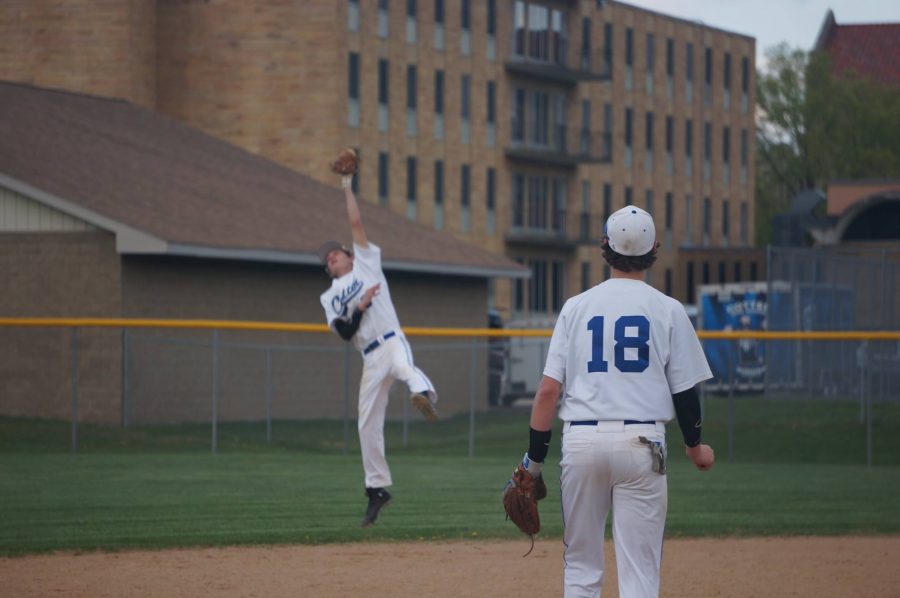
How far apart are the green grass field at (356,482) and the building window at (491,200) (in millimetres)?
37433

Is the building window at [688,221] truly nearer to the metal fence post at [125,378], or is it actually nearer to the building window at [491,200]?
the building window at [491,200]

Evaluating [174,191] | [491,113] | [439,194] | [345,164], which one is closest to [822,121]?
[491,113]

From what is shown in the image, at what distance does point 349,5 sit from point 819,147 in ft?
117

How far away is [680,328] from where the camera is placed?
705 cm

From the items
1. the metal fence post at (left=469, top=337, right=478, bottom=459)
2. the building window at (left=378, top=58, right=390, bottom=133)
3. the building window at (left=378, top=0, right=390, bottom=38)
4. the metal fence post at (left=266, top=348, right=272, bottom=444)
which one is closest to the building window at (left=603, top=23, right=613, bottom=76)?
the building window at (left=378, top=58, right=390, bottom=133)

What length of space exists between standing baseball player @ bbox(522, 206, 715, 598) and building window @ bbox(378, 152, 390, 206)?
4897 cm

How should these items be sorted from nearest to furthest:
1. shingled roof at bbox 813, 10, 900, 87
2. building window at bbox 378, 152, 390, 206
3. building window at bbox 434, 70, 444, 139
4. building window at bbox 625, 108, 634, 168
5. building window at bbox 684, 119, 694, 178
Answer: building window at bbox 378, 152, 390, 206, building window at bbox 434, 70, 444, 139, building window at bbox 625, 108, 634, 168, building window at bbox 684, 119, 694, 178, shingled roof at bbox 813, 10, 900, 87

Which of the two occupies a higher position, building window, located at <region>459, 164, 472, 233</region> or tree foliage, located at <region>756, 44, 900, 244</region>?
tree foliage, located at <region>756, 44, 900, 244</region>

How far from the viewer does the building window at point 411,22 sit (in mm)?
56625

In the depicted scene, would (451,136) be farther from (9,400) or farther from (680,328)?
(680,328)

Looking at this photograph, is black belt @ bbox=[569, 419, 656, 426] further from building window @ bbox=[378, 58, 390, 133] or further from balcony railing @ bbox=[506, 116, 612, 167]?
balcony railing @ bbox=[506, 116, 612, 167]

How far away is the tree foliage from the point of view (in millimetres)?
79938

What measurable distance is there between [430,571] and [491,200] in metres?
52.1

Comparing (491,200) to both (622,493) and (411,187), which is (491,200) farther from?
(622,493)
